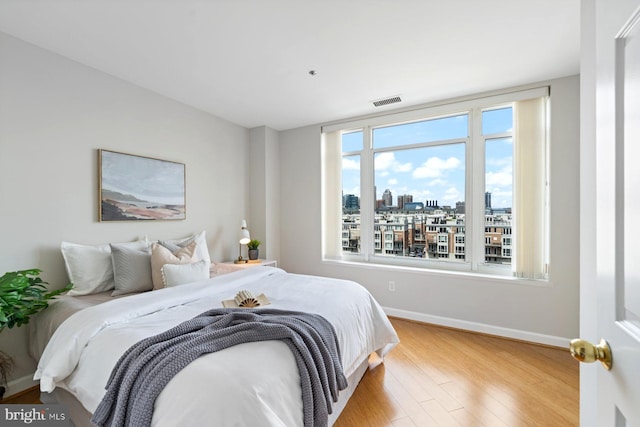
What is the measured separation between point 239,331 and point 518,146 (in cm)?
317

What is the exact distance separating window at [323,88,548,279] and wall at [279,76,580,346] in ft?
0.43

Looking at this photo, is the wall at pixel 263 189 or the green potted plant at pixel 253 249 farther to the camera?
the wall at pixel 263 189

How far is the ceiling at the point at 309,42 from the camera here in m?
1.82

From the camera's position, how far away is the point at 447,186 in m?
3.41

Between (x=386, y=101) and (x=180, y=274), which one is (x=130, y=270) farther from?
(x=386, y=101)

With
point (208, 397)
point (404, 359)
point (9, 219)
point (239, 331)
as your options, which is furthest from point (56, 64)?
point (404, 359)

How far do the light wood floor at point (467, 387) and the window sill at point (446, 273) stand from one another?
2.00ft

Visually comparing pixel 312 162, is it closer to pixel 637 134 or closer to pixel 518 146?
pixel 518 146

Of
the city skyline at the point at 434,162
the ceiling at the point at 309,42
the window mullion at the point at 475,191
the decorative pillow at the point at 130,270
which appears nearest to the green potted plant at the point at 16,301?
the decorative pillow at the point at 130,270

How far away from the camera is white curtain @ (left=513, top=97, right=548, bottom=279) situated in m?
2.85

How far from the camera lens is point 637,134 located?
0.55 metres

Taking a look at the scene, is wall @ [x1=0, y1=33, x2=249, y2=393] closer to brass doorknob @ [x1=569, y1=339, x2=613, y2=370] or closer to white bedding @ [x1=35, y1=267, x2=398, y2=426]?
white bedding @ [x1=35, y1=267, x2=398, y2=426]

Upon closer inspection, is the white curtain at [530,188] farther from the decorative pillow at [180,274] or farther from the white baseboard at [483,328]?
the decorative pillow at [180,274]

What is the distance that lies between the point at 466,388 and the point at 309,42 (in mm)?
2858
